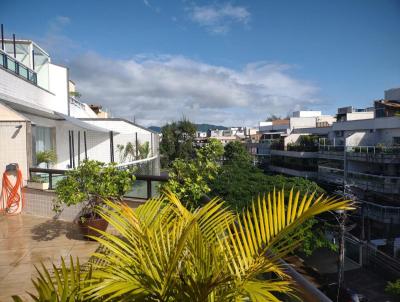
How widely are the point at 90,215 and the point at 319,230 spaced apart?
16.0m

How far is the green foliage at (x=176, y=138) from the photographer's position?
42875 millimetres

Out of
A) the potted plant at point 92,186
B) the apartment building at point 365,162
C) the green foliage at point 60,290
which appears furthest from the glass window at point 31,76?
the apartment building at point 365,162

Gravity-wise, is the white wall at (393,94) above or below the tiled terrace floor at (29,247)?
above

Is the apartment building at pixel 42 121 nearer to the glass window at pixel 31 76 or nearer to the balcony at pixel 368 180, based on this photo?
the glass window at pixel 31 76

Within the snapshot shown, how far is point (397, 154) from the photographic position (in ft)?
88.8

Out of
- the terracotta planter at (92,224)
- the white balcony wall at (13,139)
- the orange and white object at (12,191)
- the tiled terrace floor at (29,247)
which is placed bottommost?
the tiled terrace floor at (29,247)

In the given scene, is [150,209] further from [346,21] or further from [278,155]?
[278,155]

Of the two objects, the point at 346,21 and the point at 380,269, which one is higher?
the point at 346,21

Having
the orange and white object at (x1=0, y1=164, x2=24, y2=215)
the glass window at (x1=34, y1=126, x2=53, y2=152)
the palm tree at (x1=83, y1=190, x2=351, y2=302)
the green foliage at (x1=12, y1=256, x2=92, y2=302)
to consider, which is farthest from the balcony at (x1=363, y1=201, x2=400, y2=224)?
the green foliage at (x1=12, y1=256, x2=92, y2=302)

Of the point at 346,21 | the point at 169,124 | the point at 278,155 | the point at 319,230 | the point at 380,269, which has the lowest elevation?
the point at 380,269

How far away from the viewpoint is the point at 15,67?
956cm

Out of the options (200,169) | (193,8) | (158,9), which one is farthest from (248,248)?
(193,8)

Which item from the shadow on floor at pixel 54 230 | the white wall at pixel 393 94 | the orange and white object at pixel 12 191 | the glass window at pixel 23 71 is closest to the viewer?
the shadow on floor at pixel 54 230

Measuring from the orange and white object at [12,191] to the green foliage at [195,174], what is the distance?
11.7 ft
